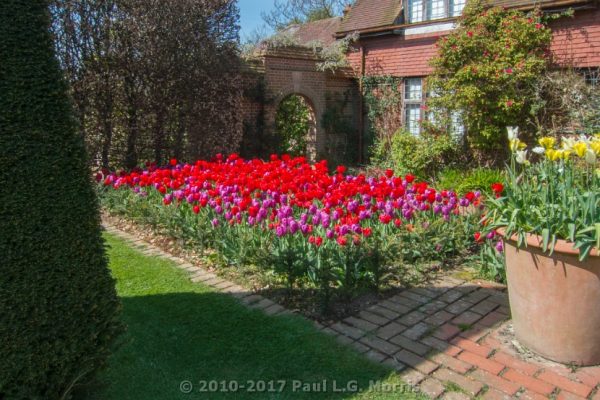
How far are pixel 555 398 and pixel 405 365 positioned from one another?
0.89 meters

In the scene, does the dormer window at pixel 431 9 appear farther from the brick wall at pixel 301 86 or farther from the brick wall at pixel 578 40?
the brick wall at pixel 578 40

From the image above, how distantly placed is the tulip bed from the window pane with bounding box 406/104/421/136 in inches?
267

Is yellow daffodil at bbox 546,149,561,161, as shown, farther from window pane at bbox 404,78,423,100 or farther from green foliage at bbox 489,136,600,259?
window pane at bbox 404,78,423,100

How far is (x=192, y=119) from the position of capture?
33.3 feet

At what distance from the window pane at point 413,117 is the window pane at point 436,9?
2.27 metres

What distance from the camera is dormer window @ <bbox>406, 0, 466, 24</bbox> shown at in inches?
460

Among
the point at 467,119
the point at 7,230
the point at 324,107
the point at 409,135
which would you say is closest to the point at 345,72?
the point at 324,107

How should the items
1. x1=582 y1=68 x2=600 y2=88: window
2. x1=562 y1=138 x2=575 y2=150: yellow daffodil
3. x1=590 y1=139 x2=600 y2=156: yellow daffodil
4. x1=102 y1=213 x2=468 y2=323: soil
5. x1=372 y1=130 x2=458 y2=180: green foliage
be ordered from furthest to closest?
1. x1=372 y1=130 x2=458 y2=180: green foliage
2. x1=582 y1=68 x2=600 y2=88: window
3. x1=102 y1=213 x2=468 y2=323: soil
4. x1=562 y1=138 x2=575 y2=150: yellow daffodil
5. x1=590 y1=139 x2=600 y2=156: yellow daffodil

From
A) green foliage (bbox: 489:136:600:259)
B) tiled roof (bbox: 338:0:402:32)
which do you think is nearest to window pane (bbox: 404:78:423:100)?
tiled roof (bbox: 338:0:402:32)

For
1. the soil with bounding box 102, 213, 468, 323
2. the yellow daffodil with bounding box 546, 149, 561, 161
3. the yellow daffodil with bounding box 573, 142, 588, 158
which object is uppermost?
the yellow daffodil with bounding box 573, 142, 588, 158

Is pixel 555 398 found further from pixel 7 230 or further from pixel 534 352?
pixel 7 230

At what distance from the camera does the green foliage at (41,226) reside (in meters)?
2.20

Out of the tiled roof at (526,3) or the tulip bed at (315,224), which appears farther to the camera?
the tiled roof at (526,3)

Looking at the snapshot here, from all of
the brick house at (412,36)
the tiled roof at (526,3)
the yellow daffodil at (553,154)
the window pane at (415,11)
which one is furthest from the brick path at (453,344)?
the window pane at (415,11)
